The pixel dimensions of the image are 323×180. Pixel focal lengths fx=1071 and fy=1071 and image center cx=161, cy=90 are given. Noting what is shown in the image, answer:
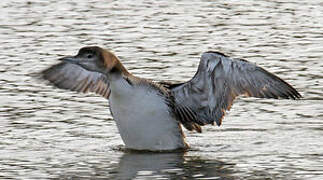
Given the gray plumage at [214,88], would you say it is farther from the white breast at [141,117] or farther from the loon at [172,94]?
the white breast at [141,117]

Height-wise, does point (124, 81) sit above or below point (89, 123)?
above

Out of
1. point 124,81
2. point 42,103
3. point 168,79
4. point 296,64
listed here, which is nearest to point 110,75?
point 124,81

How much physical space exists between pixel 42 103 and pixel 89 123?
3.43 ft

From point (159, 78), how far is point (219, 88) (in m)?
3.23

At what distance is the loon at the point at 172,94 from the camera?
1098 cm

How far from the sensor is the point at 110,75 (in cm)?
1108

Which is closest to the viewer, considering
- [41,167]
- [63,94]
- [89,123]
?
[41,167]

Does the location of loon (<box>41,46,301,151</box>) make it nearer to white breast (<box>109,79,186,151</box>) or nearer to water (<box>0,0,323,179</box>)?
white breast (<box>109,79,186,151</box>)

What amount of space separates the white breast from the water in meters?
0.17

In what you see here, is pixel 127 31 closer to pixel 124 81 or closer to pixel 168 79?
pixel 168 79

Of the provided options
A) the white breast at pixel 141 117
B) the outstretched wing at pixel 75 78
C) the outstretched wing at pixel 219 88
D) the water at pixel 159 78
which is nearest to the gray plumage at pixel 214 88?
the outstretched wing at pixel 219 88

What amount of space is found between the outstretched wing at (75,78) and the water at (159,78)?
463mm

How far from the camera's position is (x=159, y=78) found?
14.4 meters

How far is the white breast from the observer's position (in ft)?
36.1
